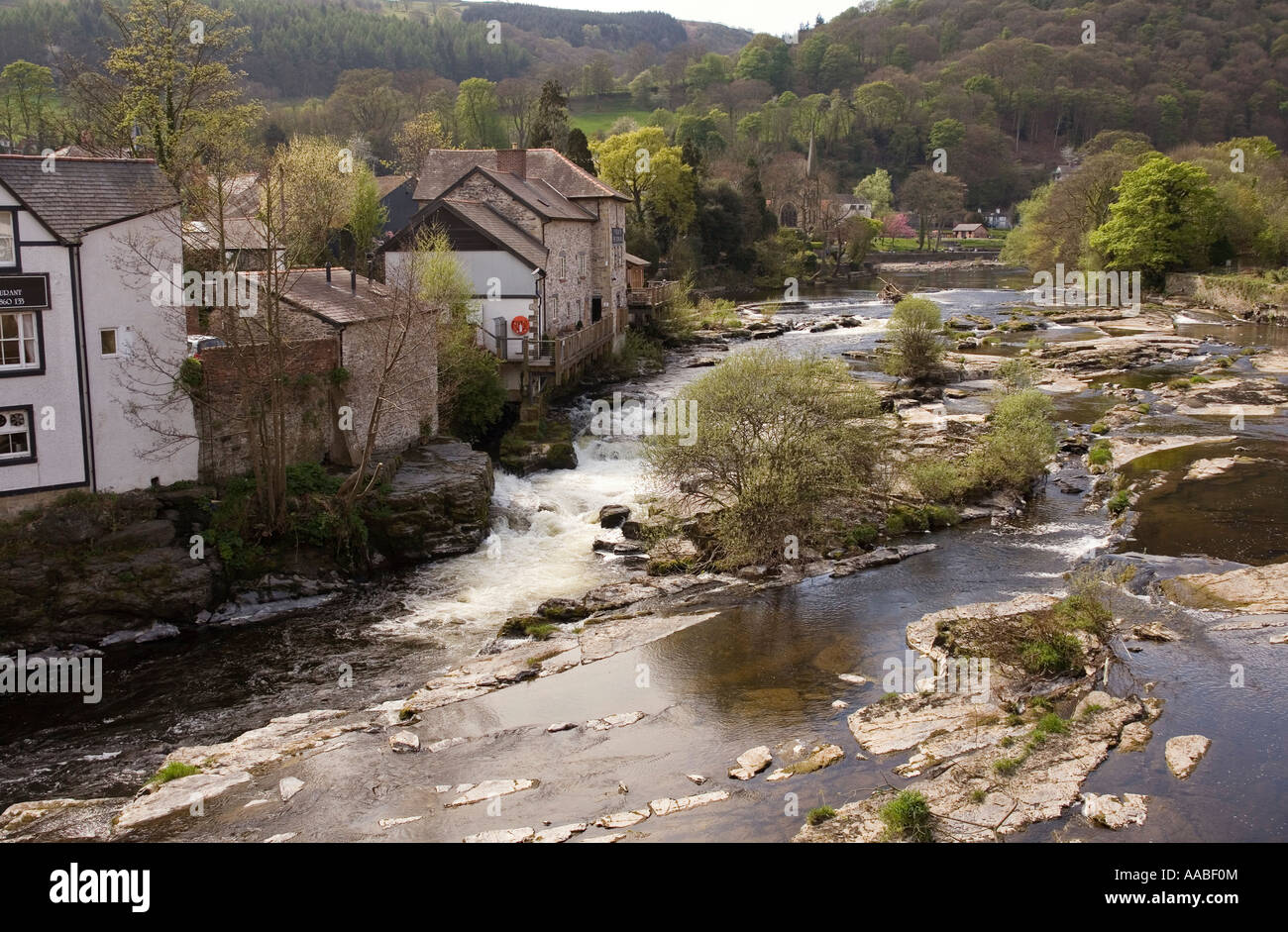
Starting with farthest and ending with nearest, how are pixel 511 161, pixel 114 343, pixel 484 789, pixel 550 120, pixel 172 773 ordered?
1. pixel 550 120
2. pixel 511 161
3. pixel 114 343
4. pixel 172 773
5. pixel 484 789

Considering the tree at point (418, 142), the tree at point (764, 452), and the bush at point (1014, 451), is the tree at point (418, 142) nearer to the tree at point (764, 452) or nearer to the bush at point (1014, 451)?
the bush at point (1014, 451)

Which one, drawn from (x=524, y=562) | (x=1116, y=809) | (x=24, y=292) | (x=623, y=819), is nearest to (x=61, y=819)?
(x=623, y=819)

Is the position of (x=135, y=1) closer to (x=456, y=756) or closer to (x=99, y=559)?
(x=99, y=559)

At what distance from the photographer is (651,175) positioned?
7375cm

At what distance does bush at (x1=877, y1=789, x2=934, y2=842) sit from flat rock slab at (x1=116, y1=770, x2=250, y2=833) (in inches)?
358

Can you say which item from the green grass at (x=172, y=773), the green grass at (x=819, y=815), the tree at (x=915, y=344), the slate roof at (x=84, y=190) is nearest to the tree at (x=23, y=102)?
the slate roof at (x=84, y=190)

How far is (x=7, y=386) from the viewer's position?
22203mm

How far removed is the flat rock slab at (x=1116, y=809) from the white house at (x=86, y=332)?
66.0 ft

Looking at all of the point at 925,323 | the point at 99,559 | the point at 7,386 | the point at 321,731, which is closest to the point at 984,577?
the point at 321,731

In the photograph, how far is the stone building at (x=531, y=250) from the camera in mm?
37938

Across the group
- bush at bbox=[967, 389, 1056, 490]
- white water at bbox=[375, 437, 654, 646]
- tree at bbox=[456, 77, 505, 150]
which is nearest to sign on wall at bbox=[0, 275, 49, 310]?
white water at bbox=[375, 437, 654, 646]

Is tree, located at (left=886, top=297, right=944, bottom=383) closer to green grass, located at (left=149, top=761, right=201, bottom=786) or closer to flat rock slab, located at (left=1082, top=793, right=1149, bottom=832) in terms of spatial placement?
flat rock slab, located at (left=1082, top=793, right=1149, bottom=832)

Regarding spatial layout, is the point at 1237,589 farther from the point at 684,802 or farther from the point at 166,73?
the point at 166,73

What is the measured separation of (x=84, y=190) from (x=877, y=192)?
118272mm
